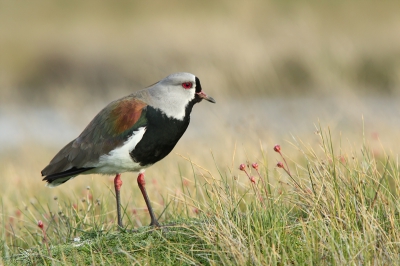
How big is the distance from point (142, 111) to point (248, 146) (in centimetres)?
213

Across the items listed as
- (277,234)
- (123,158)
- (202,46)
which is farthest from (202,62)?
(277,234)

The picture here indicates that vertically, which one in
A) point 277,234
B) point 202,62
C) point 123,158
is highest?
point 123,158

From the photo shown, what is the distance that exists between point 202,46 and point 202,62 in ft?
3.51

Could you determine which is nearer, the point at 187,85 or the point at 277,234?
the point at 277,234

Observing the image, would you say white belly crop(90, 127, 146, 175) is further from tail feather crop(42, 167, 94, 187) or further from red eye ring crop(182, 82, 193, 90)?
red eye ring crop(182, 82, 193, 90)

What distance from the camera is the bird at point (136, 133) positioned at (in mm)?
4848

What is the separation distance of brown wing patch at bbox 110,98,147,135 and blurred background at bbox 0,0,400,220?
318cm

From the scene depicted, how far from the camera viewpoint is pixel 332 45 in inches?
481

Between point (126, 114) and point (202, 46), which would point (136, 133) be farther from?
point (202, 46)

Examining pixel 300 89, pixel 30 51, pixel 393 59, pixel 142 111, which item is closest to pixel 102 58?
pixel 30 51

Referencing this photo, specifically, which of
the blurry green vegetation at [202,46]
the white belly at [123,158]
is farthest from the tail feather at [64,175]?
the blurry green vegetation at [202,46]

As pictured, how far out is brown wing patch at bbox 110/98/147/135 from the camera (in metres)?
4.91

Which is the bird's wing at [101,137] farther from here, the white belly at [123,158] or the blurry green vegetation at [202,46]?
the blurry green vegetation at [202,46]

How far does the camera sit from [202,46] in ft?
52.0
